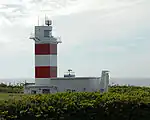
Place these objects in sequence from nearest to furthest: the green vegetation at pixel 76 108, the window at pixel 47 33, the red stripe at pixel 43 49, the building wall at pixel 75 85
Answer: the green vegetation at pixel 76 108
the building wall at pixel 75 85
the red stripe at pixel 43 49
the window at pixel 47 33

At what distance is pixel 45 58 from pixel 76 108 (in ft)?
34.2

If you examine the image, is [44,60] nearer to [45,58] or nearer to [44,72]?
[45,58]

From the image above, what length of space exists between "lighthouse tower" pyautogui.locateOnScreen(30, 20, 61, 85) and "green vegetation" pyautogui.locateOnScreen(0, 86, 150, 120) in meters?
9.09

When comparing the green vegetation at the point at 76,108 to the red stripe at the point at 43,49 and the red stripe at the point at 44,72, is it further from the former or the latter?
the red stripe at the point at 43,49

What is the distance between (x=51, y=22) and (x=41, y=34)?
47.9 inches

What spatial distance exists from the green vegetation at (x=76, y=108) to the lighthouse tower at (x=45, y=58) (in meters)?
9.09

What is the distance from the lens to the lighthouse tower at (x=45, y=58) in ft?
74.5

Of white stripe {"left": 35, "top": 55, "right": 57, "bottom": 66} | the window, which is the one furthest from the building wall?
the window

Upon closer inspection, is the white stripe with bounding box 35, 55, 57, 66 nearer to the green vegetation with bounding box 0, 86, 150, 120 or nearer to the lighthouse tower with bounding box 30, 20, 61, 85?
the lighthouse tower with bounding box 30, 20, 61, 85

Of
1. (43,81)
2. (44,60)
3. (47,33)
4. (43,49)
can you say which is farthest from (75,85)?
(47,33)

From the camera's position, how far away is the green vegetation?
11.8m

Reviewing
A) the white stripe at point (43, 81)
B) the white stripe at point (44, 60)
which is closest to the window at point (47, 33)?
the white stripe at point (44, 60)

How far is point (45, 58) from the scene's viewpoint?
22.8m

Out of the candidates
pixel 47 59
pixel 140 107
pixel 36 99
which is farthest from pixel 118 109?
pixel 47 59
